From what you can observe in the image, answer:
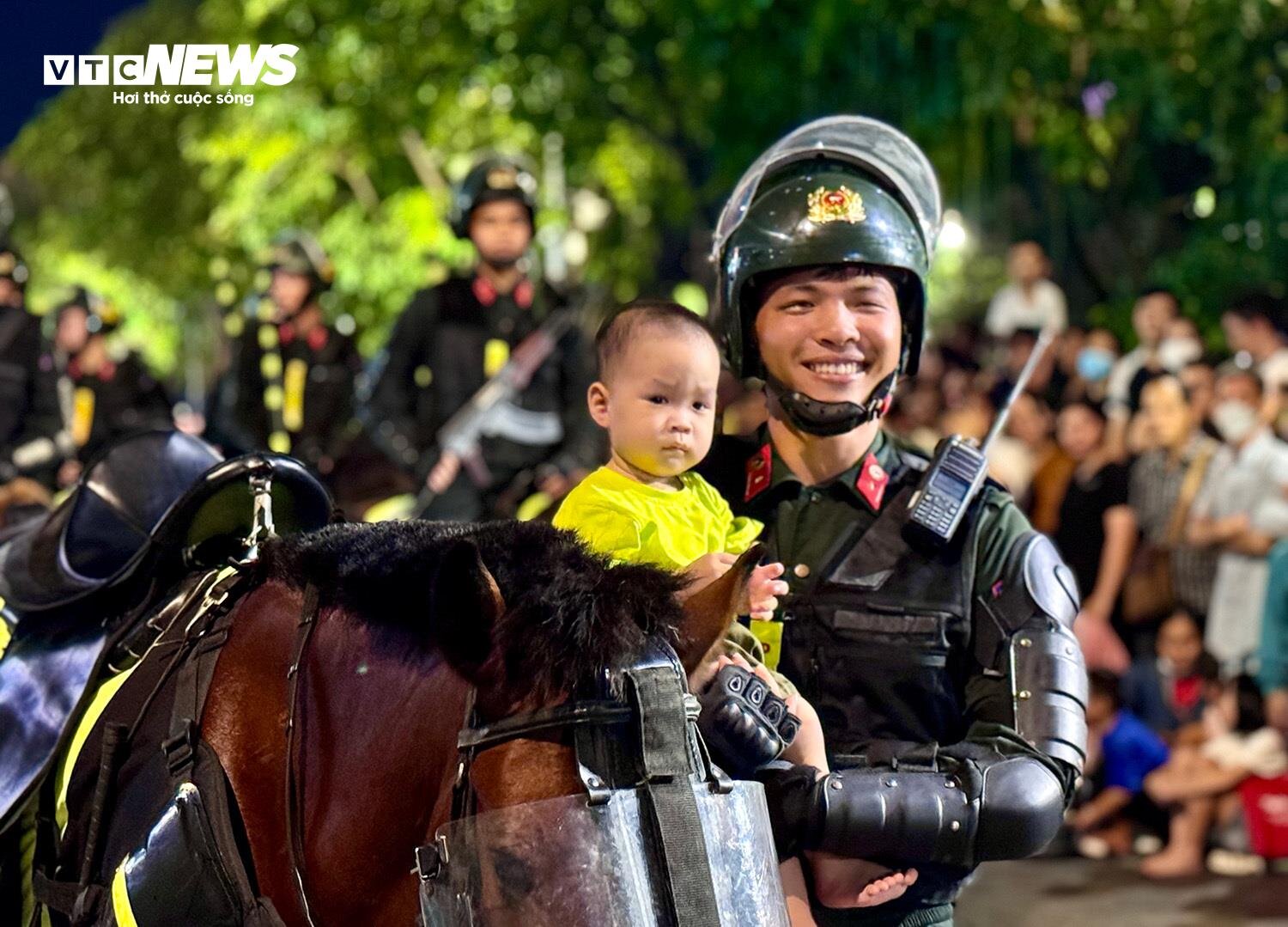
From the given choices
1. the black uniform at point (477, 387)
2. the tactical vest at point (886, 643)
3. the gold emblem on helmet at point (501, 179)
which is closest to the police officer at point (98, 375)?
the black uniform at point (477, 387)

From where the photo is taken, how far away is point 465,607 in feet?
8.06

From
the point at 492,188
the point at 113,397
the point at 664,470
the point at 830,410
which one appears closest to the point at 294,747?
the point at 664,470

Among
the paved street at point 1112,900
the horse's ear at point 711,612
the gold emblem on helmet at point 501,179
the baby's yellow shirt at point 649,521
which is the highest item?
the gold emblem on helmet at point 501,179

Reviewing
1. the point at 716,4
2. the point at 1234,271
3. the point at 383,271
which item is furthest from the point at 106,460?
the point at 383,271

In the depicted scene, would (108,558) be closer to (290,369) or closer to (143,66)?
(143,66)

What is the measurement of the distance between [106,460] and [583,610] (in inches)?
57.5

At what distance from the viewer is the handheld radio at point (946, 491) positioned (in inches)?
133

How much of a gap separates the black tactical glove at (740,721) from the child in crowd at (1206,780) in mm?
6414

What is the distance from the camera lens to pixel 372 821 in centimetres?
259

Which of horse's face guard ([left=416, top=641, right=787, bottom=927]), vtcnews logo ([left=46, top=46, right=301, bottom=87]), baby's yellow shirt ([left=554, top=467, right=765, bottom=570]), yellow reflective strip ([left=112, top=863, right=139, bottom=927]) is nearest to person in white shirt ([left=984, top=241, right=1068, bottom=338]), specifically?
vtcnews logo ([left=46, top=46, right=301, bottom=87])

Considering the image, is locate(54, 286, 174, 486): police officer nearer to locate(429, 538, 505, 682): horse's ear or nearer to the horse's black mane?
the horse's black mane

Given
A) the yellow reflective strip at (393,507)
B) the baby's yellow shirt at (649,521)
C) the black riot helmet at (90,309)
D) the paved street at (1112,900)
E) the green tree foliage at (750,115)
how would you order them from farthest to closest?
1. the black riot helmet at (90,309)
2. the green tree foliage at (750,115)
3. the yellow reflective strip at (393,507)
4. the paved street at (1112,900)
5. the baby's yellow shirt at (649,521)

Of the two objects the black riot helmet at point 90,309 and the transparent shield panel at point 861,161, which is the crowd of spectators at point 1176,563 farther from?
the black riot helmet at point 90,309

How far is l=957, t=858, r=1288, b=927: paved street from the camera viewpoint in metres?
7.79
